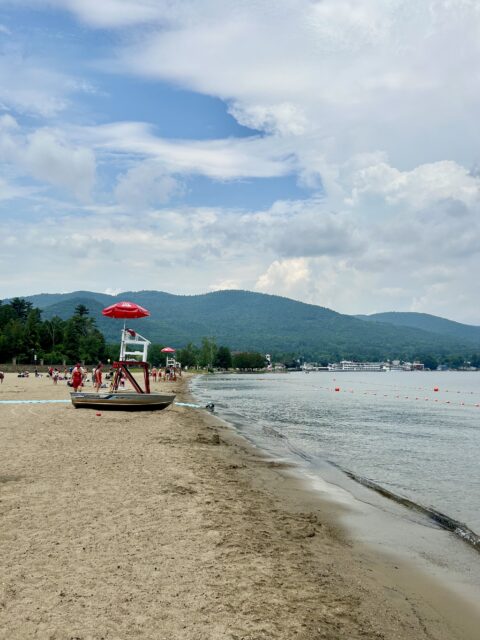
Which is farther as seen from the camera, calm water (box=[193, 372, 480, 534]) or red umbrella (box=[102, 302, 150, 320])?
red umbrella (box=[102, 302, 150, 320])

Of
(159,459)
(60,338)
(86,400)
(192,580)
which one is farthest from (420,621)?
(60,338)

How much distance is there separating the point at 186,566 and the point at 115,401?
700 inches

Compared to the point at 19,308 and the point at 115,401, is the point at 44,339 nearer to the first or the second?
the point at 19,308

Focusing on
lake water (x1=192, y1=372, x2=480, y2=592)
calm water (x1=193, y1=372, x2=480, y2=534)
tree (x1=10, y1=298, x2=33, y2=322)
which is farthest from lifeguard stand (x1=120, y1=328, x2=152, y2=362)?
tree (x1=10, y1=298, x2=33, y2=322)

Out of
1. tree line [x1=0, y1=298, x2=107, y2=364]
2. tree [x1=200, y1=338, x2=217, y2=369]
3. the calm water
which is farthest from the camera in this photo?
tree [x1=200, y1=338, x2=217, y2=369]

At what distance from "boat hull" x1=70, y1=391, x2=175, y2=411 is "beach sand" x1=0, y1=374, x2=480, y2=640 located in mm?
11312

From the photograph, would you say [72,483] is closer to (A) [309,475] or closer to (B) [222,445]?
(A) [309,475]

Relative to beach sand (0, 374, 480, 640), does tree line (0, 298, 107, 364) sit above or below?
above

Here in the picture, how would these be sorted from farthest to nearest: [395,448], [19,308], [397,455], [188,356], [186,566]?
1. [188,356]
2. [19,308]
3. [395,448]
4. [397,455]
5. [186,566]

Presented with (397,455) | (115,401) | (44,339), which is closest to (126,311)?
(115,401)

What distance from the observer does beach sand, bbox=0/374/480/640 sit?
15.9 ft

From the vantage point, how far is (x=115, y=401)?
2322 cm

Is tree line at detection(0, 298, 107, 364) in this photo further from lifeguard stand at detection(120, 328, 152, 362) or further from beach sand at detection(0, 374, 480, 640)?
beach sand at detection(0, 374, 480, 640)

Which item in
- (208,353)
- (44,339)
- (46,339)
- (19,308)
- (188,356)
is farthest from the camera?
(188,356)
